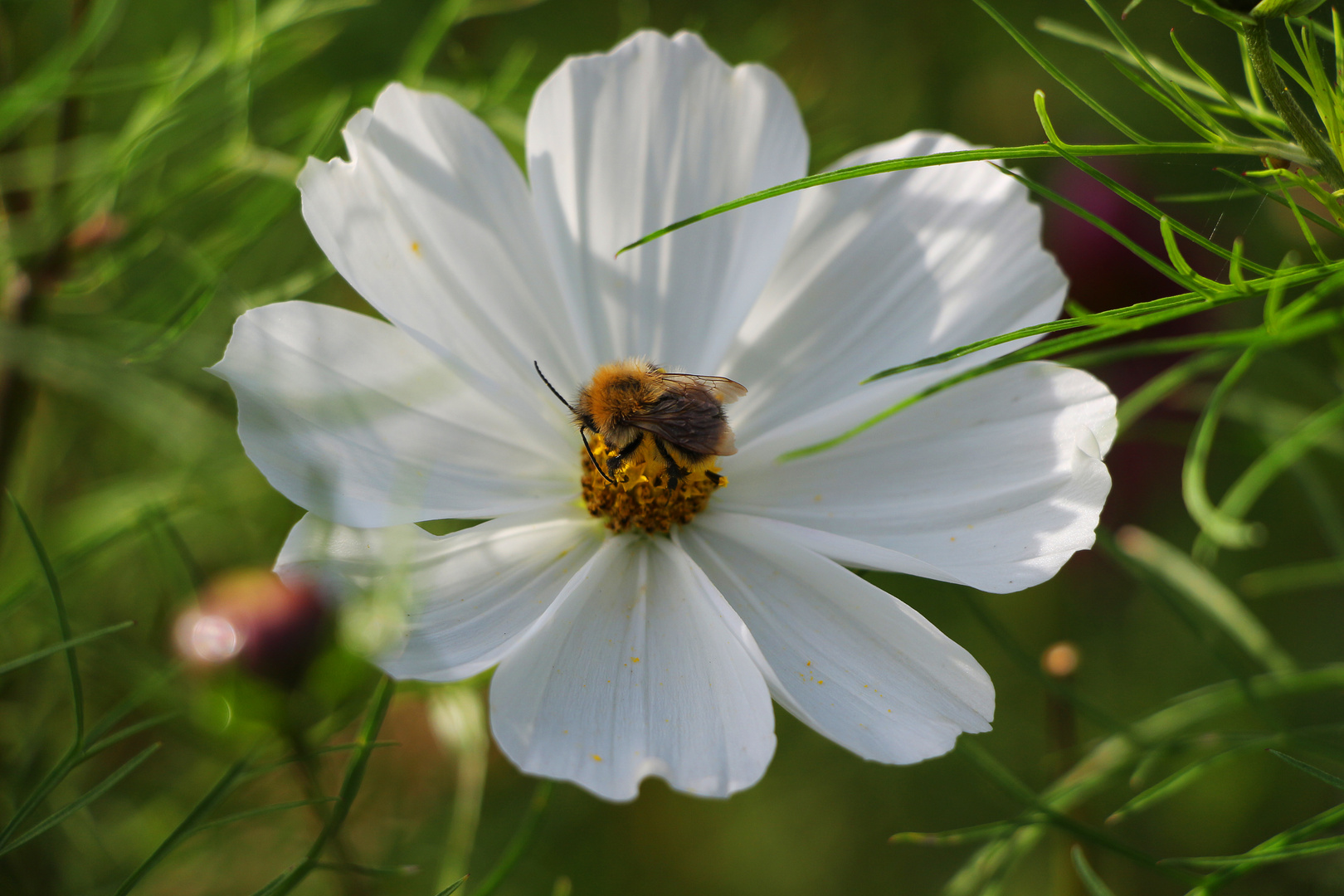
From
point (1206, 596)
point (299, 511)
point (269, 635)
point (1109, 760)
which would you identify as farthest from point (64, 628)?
point (1206, 596)

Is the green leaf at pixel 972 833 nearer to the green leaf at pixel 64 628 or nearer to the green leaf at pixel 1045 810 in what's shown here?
the green leaf at pixel 1045 810

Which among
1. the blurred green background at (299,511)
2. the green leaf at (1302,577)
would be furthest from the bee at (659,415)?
the green leaf at (1302,577)

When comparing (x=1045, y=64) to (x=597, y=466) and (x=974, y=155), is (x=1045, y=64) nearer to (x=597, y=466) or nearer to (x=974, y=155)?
(x=974, y=155)

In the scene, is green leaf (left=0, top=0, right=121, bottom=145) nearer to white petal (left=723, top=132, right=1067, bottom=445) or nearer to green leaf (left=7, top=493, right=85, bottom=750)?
green leaf (left=7, top=493, right=85, bottom=750)

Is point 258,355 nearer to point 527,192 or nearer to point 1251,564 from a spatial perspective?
point 527,192

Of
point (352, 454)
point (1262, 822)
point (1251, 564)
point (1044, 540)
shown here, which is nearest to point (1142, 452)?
point (1251, 564)

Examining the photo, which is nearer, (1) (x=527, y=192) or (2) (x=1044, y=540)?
(2) (x=1044, y=540)

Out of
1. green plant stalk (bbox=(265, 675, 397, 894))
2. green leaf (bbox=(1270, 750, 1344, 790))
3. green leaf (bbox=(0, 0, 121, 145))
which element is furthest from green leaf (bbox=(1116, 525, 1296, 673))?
green leaf (bbox=(0, 0, 121, 145))
